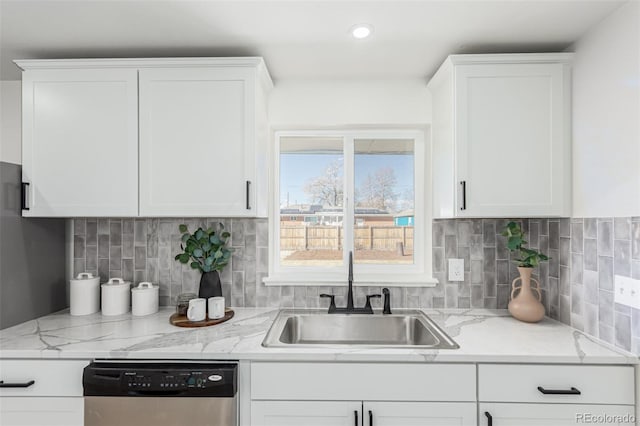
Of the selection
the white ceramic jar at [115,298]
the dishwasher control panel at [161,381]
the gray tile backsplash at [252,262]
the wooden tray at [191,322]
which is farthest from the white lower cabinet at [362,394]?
the white ceramic jar at [115,298]

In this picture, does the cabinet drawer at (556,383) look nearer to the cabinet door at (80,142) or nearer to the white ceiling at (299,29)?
the white ceiling at (299,29)

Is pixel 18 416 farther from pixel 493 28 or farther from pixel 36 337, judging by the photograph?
pixel 493 28

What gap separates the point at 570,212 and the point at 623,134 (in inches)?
17.2

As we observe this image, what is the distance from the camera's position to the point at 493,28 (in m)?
1.58

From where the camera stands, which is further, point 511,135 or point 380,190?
point 380,190

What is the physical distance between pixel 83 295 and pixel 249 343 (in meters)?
1.10

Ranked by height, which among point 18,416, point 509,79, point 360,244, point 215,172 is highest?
point 509,79

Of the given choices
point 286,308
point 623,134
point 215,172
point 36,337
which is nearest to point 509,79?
point 623,134

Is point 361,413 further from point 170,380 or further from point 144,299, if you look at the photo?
point 144,299

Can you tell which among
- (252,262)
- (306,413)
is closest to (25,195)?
(252,262)

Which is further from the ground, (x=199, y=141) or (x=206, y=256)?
(x=199, y=141)

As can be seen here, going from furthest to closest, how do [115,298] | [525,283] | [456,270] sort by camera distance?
1. [456,270]
2. [115,298]
3. [525,283]

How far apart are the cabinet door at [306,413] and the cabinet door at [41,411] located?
73 centimetres

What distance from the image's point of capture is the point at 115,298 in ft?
6.40
